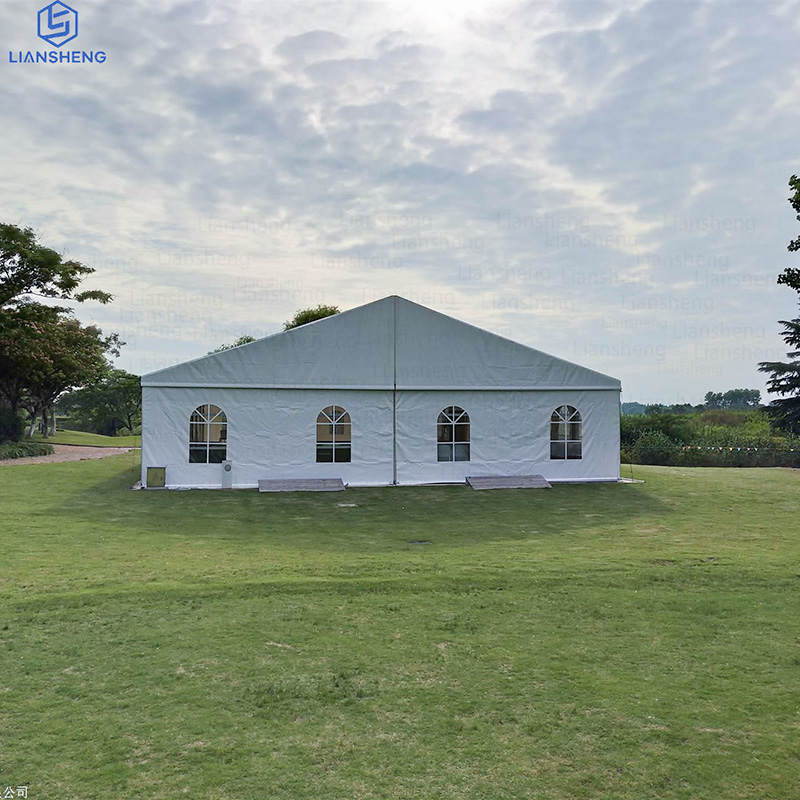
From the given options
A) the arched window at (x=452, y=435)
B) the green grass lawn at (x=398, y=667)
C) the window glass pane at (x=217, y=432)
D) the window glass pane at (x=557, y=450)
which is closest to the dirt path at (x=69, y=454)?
the window glass pane at (x=217, y=432)

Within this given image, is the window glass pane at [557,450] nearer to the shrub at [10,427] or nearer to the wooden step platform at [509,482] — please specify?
the wooden step platform at [509,482]

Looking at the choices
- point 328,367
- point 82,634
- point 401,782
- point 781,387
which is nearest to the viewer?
point 401,782

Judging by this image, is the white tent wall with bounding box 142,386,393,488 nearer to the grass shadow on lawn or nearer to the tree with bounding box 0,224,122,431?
the grass shadow on lawn

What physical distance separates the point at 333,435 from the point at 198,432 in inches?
136

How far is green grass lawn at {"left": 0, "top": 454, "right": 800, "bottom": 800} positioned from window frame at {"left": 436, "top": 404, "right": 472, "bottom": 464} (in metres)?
7.80

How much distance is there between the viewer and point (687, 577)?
8.47 meters

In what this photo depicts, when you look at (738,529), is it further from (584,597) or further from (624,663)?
(624,663)

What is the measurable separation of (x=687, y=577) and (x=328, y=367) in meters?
11.8

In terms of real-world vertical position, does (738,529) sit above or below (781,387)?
below

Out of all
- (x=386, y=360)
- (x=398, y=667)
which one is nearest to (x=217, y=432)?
(x=386, y=360)

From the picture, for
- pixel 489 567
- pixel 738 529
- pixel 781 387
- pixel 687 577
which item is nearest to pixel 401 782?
pixel 489 567

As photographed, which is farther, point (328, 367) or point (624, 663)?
point (328, 367)

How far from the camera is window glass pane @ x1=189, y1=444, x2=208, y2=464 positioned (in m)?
18.0

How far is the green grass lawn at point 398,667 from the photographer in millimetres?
4062
